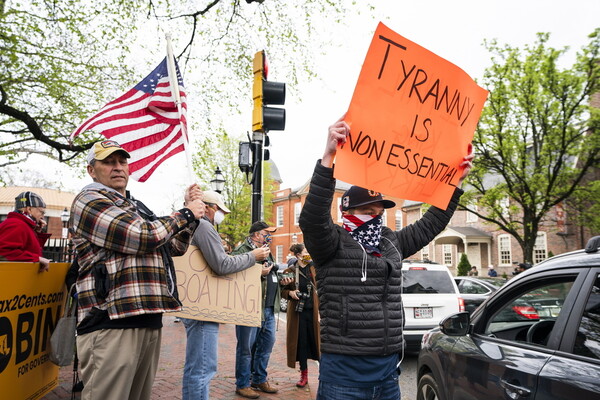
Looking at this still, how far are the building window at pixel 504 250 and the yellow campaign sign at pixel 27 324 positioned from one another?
116ft

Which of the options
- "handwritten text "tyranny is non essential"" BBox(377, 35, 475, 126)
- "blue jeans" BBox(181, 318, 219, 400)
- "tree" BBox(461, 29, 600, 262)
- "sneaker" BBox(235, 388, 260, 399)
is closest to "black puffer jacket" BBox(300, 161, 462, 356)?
"handwritten text "tyranny is non essential"" BBox(377, 35, 475, 126)

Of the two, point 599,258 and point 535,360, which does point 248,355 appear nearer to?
point 535,360

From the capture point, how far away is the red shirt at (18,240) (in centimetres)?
440

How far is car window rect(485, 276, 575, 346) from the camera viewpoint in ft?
8.13

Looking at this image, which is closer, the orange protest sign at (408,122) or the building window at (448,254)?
the orange protest sign at (408,122)

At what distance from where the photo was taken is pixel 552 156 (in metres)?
21.9

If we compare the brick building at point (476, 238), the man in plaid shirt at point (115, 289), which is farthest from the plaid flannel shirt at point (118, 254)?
the brick building at point (476, 238)

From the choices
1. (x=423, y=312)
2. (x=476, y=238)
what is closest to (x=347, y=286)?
(x=423, y=312)

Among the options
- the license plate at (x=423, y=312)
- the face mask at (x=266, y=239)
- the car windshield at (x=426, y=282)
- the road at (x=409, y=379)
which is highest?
the face mask at (x=266, y=239)

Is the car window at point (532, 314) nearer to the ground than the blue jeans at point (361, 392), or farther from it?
farther from it

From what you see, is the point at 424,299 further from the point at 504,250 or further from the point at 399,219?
the point at 399,219

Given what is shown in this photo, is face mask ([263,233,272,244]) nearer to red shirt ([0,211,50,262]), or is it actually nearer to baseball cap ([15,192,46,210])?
red shirt ([0,211,50,262])

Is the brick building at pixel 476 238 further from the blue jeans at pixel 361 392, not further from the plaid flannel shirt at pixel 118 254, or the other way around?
the plaid flannel shirt at pixel 118 254

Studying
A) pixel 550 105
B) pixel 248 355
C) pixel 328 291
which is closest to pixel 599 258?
pixel 328 291
